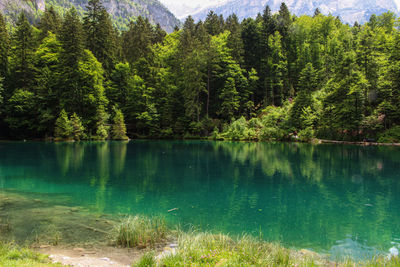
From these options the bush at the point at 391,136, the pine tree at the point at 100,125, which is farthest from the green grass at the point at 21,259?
the pine tree at the point at 100,125

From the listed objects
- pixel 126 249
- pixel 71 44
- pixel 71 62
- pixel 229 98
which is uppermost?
pixel 71 44

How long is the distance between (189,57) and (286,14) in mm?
26406

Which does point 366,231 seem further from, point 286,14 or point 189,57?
point 286,14

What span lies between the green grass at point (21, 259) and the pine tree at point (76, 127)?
43.4 m

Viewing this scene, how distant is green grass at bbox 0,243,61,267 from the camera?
473cm

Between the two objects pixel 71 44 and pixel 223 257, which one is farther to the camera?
pixel 71 44

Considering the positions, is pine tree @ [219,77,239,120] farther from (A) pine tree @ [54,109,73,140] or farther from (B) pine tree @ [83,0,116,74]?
(A) pine tree @ [54,109,73,140]

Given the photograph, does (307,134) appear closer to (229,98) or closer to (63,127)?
(229,98)

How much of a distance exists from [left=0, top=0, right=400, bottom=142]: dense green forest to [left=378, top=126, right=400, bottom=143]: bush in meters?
0.12

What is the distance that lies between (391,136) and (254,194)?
109ft

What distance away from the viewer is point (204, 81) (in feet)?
Answer: 181

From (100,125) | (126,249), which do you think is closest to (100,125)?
(100,125)

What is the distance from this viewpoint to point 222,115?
54094mm

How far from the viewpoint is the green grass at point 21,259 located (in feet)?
15.5
